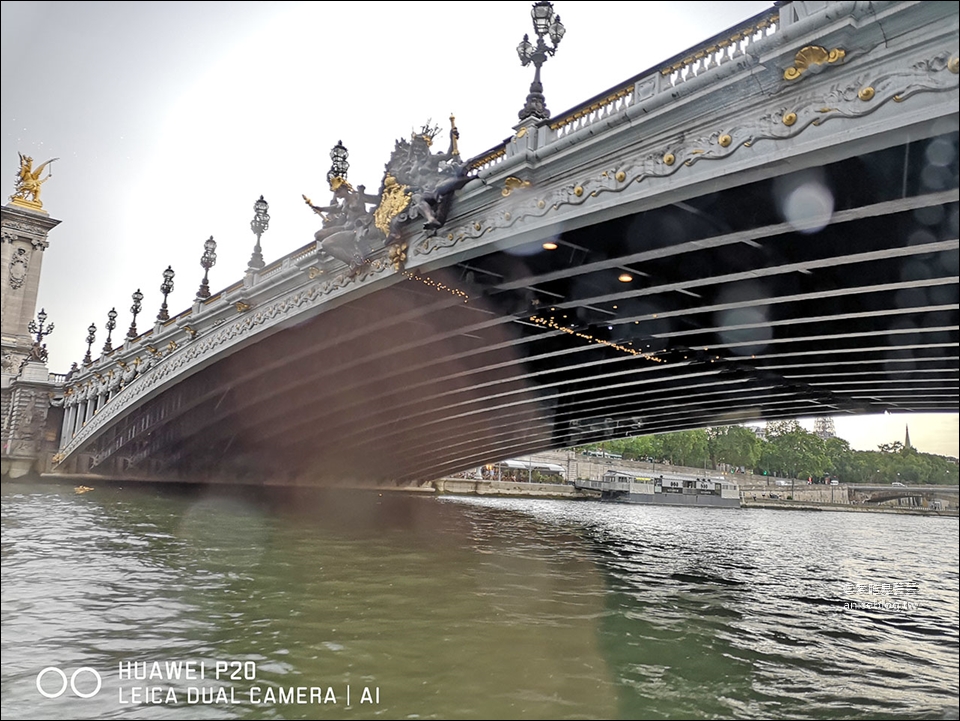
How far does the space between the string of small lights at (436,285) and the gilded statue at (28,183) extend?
17.9 m

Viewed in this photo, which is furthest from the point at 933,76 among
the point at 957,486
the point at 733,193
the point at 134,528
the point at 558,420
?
the point at 957,486

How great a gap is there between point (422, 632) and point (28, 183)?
305 inches

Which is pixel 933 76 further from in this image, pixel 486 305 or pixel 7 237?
pixel 486 305

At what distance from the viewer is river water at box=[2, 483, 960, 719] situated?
6562 millimetres

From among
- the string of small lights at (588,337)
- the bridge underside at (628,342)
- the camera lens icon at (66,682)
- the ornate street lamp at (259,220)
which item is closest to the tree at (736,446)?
the bridge underside at (628,342)

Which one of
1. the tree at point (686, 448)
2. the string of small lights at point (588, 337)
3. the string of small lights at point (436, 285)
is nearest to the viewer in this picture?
the string of small lights at point (436, 285)

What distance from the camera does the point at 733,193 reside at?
14.6m

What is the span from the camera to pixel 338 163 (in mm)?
24406

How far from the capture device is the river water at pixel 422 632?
21.5 feet

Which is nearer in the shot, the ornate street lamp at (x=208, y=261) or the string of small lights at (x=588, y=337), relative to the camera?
the string of small lights at (x=588, y=337)

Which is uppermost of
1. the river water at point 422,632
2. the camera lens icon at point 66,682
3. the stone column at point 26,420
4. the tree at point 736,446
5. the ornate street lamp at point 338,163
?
the ornate street lamp at point 338,163

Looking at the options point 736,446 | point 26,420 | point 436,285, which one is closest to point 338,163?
point 436,285

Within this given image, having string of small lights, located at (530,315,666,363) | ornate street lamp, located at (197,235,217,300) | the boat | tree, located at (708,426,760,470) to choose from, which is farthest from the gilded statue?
the boat

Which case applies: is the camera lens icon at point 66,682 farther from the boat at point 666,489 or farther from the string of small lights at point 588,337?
the boat at point 666,489
